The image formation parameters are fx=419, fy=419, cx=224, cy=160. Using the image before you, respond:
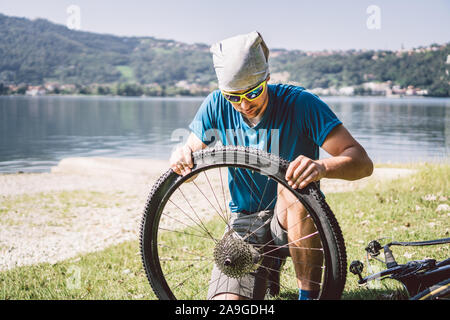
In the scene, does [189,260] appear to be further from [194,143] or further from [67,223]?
[67,223]

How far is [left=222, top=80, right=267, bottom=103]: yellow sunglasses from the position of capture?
2.38 meters

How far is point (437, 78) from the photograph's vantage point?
25984 mm

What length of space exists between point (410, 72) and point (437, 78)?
266 inches

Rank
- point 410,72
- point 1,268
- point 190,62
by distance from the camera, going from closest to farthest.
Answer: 1. point 1,268
2. point 410,72
3. point 190,62

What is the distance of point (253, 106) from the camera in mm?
2488

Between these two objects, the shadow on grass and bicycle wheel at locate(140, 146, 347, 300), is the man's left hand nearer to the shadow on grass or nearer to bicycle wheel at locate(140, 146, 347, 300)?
bicycle wheel at locate(140, 146, 347, 300)

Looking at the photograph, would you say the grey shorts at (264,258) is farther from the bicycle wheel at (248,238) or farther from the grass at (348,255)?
the grass at (348,255)

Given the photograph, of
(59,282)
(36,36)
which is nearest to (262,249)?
(59,282)

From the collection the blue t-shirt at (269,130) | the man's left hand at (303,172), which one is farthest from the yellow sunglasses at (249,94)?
the man's left hand at (303,172)

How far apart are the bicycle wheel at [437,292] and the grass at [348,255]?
1.92 feet

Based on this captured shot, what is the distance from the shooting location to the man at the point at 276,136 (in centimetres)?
223

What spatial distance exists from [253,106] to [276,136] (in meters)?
0.26

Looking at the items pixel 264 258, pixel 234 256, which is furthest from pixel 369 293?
pixel 234 256

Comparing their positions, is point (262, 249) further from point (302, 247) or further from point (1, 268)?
point (1, 268)
